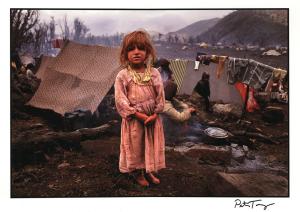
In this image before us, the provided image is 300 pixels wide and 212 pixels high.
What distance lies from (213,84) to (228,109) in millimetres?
Answer: 337

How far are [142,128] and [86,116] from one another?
2.13 ft

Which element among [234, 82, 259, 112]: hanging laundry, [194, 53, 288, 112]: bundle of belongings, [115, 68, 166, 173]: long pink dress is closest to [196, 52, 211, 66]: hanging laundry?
[194, 53, 288, 112]: bundle of belongings

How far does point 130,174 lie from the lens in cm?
408

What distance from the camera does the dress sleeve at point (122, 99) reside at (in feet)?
12.7

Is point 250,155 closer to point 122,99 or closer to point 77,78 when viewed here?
point 122,99

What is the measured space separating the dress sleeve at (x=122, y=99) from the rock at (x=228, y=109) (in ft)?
3.27

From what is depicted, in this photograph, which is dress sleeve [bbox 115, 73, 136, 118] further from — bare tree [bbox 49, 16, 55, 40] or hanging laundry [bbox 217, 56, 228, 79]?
hanging laundry [bbox 217, 56, 228, 79]

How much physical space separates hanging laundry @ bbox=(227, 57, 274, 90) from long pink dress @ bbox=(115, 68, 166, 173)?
848mm

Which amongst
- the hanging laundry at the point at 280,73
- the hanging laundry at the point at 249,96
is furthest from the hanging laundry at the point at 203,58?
the hanging laundry at the point at 280,73

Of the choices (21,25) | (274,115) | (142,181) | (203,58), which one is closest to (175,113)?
(203,58)
